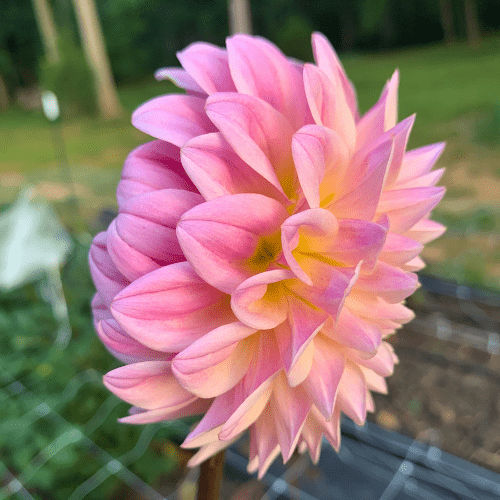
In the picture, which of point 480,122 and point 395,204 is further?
point 480,122

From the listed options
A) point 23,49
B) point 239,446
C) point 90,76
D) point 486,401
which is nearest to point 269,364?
point 239,446

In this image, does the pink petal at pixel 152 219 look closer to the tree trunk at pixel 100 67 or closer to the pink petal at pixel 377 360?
the pink petal at pixel 377 360

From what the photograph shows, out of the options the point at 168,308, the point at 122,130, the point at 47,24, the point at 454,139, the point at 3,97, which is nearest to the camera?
the point at 168,308

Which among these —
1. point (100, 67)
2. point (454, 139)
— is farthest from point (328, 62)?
point (100, 67)

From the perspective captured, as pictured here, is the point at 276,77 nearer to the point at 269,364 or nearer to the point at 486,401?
the point at 269,364

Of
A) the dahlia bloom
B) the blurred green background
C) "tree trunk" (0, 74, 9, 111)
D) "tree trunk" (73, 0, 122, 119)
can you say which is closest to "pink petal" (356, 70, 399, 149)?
the dahlia bloom

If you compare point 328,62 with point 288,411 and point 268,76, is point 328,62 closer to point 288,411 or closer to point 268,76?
point 268,76
